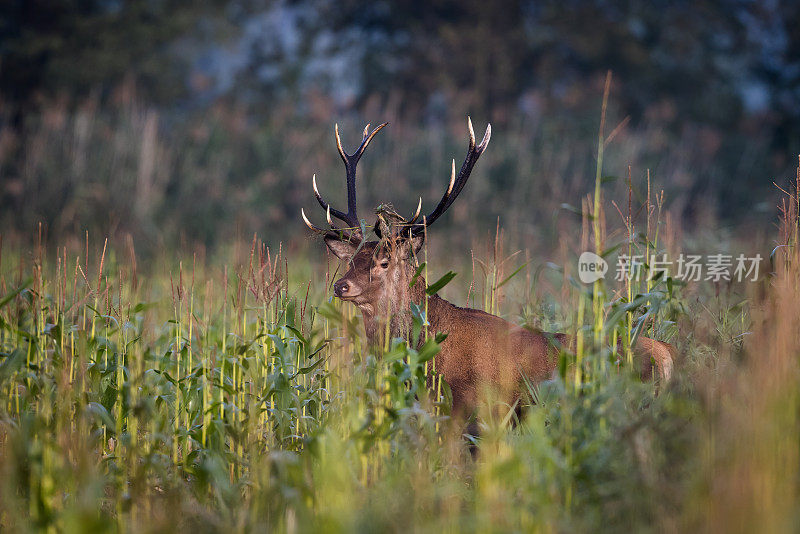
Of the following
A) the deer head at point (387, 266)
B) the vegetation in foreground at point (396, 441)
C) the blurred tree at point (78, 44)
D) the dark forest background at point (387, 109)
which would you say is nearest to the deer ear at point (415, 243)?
the deer head at point (387, 266)

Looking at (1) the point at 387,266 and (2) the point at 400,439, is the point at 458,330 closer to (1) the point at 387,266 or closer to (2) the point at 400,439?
(1) the point at 387,266

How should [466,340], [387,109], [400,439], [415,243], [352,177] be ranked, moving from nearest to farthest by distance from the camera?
[400,439] < [466,340] < [415,243] < [352,177] < [387,109]

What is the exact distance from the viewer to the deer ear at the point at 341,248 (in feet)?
16.5

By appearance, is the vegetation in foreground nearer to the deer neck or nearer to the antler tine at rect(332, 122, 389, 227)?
the deer neck

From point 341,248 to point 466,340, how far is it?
1.03 metres

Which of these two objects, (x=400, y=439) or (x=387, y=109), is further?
(x=387, y=109)

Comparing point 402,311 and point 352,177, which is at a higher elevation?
point 352,177

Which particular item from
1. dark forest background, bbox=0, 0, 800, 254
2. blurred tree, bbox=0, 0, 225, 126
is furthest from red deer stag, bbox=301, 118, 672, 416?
blurred tree, bbox=0, 0, 225, 126

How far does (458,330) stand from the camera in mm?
4578

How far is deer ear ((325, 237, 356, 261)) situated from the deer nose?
1.52ft

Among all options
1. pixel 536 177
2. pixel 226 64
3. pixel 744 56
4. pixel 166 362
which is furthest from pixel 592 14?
pixel 226 64

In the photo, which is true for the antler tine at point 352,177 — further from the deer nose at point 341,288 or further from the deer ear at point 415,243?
the deer nose at point 341,288

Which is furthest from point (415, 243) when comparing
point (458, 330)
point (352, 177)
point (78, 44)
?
point (78, 44)

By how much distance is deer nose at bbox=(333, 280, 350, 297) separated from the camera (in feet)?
14.9
